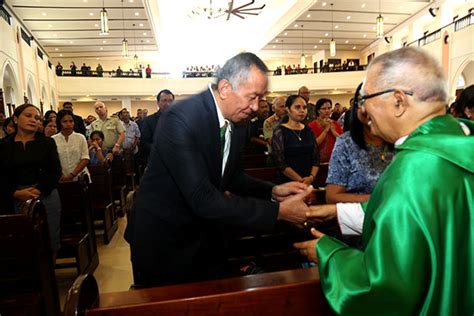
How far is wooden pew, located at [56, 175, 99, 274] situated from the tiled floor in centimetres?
16

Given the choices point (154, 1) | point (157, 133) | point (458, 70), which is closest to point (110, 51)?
point (154, 1)

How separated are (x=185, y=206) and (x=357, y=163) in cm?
112

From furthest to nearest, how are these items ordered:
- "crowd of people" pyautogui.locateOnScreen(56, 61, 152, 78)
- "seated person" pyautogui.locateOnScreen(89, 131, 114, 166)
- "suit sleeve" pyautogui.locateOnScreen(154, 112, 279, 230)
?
"crowd of people" pyautogui.locateOnScreen(56, 61, 152, 78) < "seated person" pyautogui.locateOnScreen(89, 131, 114, 166) < "suit sleeve" pyautogui.locateOnScreen(154, 112, 279, 230)

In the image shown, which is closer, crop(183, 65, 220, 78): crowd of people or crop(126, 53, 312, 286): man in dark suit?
crop(126, 53, 312, 286): man in dark suit

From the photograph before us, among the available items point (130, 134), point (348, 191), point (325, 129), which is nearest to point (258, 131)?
point (325, 129)

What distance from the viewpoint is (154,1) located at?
15.1 m

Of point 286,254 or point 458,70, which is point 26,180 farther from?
point 458,70

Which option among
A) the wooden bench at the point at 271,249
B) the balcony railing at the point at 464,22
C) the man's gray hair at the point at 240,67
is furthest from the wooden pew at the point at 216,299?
the balcony railing at the point at 464,22

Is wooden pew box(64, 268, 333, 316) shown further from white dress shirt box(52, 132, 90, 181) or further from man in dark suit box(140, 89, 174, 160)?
white dress shirt box(52, 132, 90, 181)

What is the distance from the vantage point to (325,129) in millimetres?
4141

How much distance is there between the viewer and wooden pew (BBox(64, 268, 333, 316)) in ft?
3.45

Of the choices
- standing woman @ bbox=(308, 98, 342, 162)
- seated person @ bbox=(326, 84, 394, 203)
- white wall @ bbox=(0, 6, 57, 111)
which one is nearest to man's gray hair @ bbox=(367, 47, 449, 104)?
seated person @ bbox=(326, 84, 394, 203)

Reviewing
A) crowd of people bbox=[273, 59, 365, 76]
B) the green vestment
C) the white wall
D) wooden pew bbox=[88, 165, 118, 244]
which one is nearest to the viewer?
the green vestment

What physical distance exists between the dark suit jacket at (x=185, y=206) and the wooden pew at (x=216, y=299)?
400 mm
